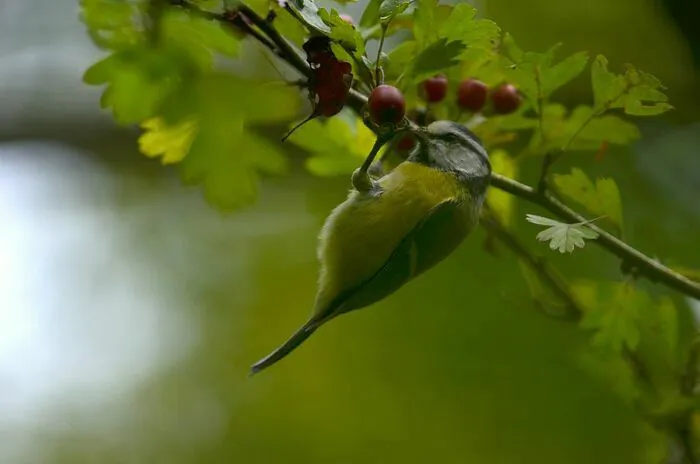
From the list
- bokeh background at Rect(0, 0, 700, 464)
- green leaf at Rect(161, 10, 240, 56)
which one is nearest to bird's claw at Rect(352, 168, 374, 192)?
green leaf at Rect(161, 10, 240, 56)

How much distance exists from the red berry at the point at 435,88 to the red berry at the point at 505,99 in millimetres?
41

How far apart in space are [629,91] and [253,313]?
0.93m

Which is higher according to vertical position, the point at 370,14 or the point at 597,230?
the point at 370,14

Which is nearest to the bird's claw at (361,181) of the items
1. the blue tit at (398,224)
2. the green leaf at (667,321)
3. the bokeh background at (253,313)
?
the blue tit at (398,224)

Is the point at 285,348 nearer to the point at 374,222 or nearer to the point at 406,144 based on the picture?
the point at 374,222

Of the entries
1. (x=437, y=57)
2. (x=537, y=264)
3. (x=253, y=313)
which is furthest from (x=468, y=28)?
(x=253, y=313)

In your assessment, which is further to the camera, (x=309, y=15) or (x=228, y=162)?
(x=228, y=162)

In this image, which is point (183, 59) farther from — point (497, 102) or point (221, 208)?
point (497, 102)

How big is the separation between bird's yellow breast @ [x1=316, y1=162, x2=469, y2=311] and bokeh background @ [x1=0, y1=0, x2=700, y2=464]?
1.73 ft

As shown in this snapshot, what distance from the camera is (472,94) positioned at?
0.50 m

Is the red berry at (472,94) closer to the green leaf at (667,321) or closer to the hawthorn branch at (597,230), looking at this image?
the hawthorn branch at (597,230)

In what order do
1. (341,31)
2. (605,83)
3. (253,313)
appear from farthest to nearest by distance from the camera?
(253,313) < (605,83) < (341,31)

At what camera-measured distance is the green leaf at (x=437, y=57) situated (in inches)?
15.0

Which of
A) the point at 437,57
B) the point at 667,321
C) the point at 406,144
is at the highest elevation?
the point at 437,57
